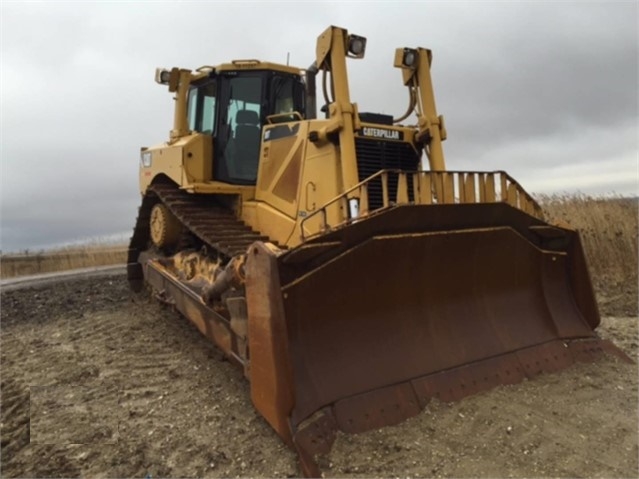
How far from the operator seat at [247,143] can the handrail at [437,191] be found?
6.37ft

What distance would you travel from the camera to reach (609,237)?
8773mm

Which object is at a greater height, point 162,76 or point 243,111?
point 162,76

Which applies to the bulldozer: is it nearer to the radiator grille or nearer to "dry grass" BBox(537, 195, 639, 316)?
the radiator grille

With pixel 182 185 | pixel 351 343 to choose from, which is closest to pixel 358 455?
pixel 351 343

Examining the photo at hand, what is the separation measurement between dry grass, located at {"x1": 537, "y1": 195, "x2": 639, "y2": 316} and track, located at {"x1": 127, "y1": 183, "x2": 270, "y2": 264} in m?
5.41

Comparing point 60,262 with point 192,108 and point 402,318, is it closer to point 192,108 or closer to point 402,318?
point 192,108

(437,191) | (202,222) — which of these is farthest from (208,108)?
(437,191)

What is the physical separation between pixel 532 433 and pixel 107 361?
145 inches

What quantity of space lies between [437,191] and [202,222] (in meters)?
2.65

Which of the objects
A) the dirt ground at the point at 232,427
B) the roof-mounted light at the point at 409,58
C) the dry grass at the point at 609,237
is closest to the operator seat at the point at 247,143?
the roof-mounted light at the point at 409,58

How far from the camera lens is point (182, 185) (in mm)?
5703

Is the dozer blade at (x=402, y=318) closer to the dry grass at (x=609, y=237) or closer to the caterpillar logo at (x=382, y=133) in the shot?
the caterpillar logo at (x=382, y=133)

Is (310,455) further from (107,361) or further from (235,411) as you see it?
(107,361)

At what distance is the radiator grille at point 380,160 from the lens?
429 centimetres
